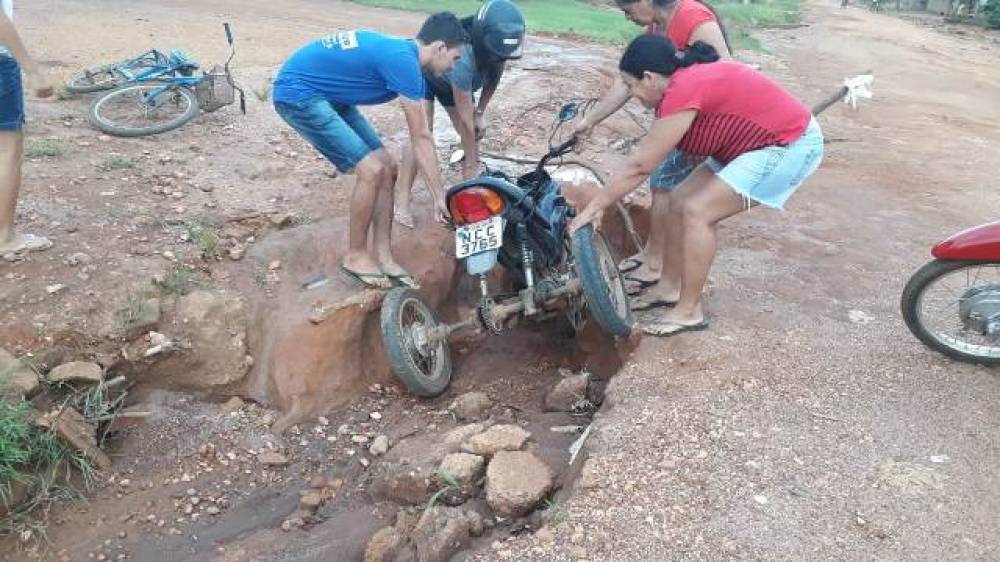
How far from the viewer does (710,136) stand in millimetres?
3832

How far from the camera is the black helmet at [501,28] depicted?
4.70 m

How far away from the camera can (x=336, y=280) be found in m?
4.71

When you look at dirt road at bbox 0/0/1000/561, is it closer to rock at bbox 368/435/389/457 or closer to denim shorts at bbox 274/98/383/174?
rock at bbox 368/435/389/457

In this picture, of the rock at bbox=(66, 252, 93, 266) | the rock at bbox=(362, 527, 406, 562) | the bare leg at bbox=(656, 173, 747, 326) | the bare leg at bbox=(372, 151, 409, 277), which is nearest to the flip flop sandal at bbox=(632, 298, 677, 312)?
the bare leg at bbox=(656, 173, 747, 326)

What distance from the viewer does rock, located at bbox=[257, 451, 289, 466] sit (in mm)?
3941

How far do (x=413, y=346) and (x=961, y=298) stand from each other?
9.55 ft

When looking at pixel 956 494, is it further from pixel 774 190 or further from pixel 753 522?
pixel 774 190

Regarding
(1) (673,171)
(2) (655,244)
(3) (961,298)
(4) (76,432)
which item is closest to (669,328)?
(2) (655,244)

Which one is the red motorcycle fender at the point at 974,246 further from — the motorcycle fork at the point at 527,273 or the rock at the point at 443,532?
the rock at the point at 443,532

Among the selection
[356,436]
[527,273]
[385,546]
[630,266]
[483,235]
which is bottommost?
[356,436]

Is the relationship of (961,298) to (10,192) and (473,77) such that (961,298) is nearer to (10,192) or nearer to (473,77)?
(473,77)

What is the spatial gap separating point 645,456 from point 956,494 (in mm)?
1222

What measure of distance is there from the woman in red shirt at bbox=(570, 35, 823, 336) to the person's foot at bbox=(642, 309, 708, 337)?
0.08ft

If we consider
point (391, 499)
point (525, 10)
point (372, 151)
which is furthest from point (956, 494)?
point (525, 10)
